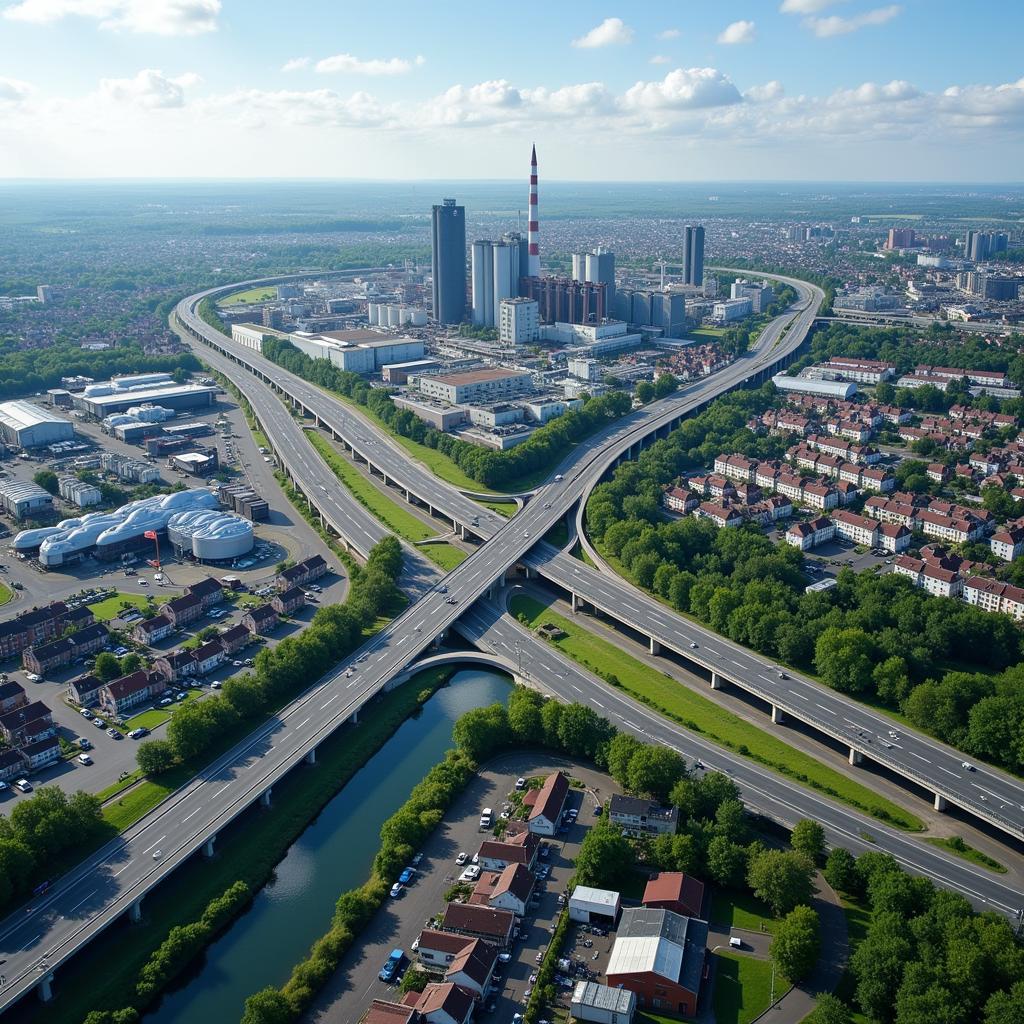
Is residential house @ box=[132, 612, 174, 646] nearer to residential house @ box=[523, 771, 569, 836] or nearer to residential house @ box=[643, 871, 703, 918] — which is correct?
residential house @ box=[523, 771, 569, 836]

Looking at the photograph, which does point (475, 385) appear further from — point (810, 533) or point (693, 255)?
point (693, 255)

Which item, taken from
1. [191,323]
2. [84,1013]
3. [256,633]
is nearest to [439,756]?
[256,633]

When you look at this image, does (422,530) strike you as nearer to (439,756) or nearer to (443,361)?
(439,756)

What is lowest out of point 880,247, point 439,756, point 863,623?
point 439,756

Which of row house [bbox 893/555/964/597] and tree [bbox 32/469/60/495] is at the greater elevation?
tree [bbox 32/469/60/495]

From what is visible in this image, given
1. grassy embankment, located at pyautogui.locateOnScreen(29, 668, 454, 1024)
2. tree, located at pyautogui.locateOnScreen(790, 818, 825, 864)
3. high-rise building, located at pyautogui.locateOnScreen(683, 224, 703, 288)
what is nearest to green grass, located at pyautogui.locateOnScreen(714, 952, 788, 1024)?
tree, located at pyautogui.locateOnScreen(790, 818, 825, 864)

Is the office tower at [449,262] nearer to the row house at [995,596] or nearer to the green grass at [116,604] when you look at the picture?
the green grass at [116,604]

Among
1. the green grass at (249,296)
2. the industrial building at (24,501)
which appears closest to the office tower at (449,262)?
the green grass at (249,296)
